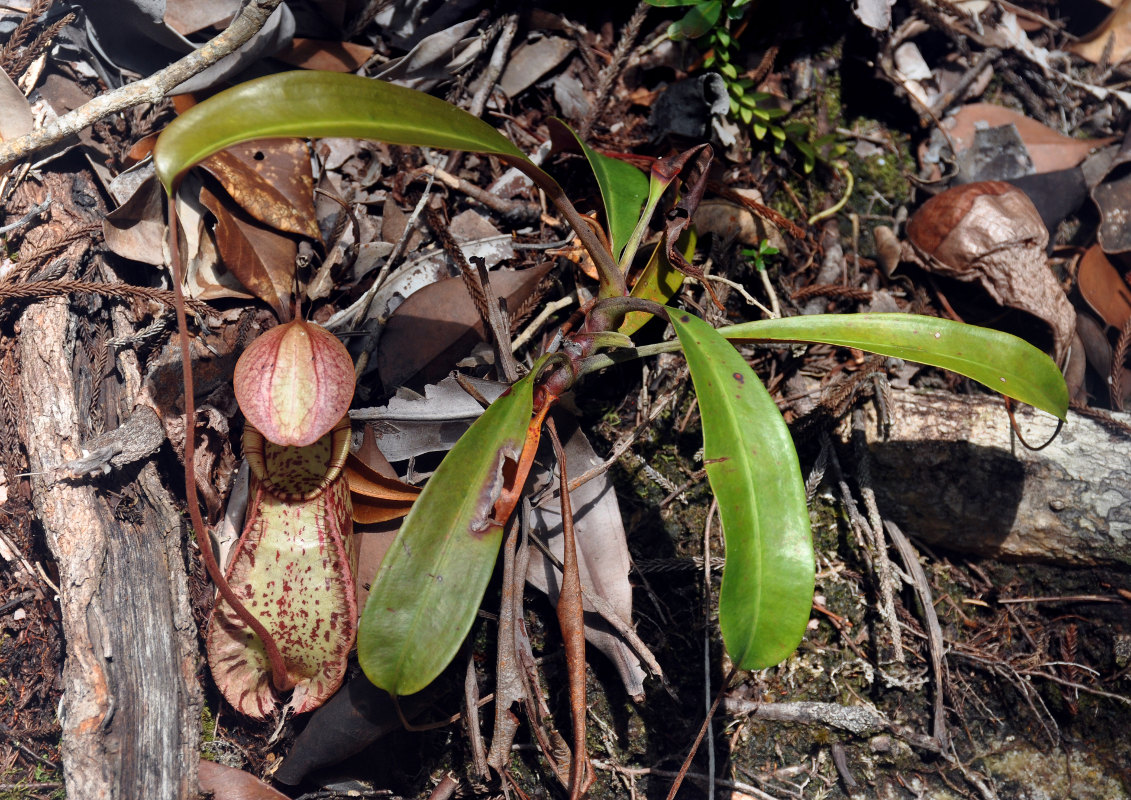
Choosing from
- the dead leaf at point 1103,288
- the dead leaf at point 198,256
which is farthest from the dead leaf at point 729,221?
the dead leaf at point 198,256

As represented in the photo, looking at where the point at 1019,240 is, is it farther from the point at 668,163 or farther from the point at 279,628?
the point at 279,628

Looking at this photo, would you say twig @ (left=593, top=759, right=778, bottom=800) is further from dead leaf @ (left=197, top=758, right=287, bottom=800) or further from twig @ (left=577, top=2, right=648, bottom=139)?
twig @ (left=577, top=2, right=648, bottom=139)

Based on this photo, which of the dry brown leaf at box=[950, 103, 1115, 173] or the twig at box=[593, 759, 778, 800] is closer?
the twig at box=[593, 759, 778, 800]

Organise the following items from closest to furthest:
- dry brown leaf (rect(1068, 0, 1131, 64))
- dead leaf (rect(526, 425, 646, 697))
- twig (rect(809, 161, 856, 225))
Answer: dead leaf (rect(526, 425, 646, 697)) < twig (rect(809, 161, 856, 225)) < dry brown leaf (rect(1068, 0, 1131, 64))

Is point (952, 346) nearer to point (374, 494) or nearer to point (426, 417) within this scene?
point (426, 417)

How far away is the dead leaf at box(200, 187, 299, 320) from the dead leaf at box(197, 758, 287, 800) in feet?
3.66

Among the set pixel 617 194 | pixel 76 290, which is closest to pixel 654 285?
pixel 617 194

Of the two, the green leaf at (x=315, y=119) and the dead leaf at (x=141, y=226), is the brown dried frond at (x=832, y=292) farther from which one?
the dead leaf at (x=141, y=226)

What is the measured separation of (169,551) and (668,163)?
1.62 meters

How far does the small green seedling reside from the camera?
119cm

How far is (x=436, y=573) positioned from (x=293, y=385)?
50 centimetres

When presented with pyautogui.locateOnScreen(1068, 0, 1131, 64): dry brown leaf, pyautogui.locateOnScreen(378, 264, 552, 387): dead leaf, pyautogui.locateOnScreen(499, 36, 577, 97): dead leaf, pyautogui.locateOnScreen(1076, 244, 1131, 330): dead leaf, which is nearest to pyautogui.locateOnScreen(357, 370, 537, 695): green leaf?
pyautogui.locateOnScreen(378, 264, 552, 387): dead leaf

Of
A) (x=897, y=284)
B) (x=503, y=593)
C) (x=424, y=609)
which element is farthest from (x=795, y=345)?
(x=424, y=609)

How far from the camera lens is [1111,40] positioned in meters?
2.56
